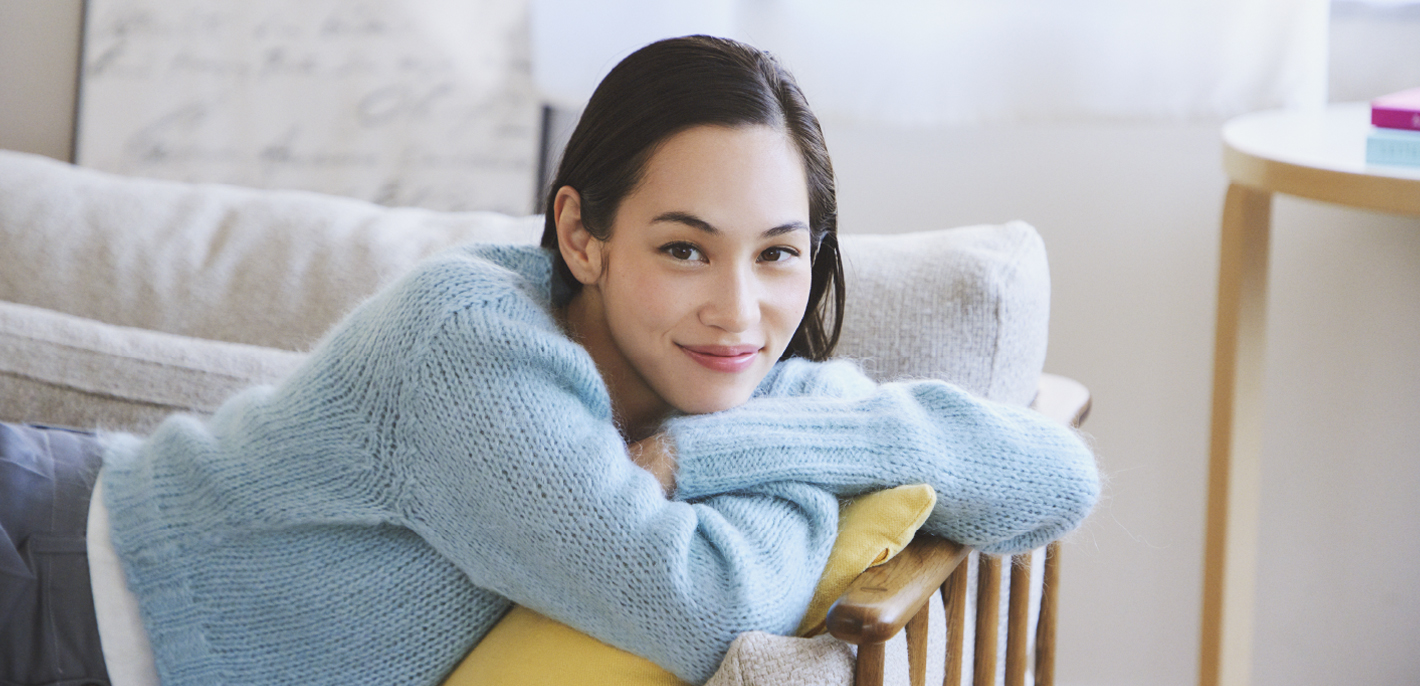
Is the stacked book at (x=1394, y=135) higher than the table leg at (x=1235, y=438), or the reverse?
the stacked book at (x=1394, y=135)

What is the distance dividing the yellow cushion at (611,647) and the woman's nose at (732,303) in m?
0.17

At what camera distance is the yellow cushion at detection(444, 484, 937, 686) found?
85cm

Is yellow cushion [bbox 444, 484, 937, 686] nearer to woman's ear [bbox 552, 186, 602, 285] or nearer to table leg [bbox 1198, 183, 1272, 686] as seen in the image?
woman's ear [bbox 552, 186, 602, 285]

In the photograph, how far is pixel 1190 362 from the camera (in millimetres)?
1732

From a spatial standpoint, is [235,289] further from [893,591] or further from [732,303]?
[893,591]

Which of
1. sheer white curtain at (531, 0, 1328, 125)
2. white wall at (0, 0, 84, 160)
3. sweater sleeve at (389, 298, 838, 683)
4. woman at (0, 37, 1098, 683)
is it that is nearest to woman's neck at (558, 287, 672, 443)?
woman at (0, 37, 1098, 683)

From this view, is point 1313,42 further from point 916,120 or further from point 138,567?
point 138,567

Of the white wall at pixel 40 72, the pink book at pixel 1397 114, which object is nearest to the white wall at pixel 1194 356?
the pink book at pixel 1397 114

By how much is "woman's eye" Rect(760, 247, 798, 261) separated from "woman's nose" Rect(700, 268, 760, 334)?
35 mm

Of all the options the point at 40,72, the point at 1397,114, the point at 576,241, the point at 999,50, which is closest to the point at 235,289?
the point at 576,241

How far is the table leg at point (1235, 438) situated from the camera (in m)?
1.32

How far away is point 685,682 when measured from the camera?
2.79ft

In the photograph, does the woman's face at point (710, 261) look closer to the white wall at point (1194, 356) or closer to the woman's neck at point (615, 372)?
the woman's neck at point (615, 372)

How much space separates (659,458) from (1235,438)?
30.4 inches
